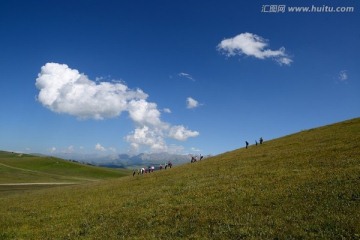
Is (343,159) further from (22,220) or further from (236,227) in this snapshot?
(22,220)

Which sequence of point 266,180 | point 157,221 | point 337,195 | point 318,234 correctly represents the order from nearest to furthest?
point 318,234 → point 337,195 → point 157,221 → point 266,180

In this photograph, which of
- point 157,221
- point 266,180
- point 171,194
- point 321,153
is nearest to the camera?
point 157,221

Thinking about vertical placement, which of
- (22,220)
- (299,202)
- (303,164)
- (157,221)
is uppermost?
(303,164)

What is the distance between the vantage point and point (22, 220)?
1326 inches

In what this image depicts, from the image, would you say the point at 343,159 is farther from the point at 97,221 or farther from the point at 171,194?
the point at 97,221

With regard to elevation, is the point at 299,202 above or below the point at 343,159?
below

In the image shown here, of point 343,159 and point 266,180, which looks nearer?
point 266,180

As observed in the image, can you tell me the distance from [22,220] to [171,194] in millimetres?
15058

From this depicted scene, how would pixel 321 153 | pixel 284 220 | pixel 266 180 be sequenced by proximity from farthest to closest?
pixel 321 153, pixel 266 180, pixel 284 220

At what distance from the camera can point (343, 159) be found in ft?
121

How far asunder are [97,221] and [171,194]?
9.56 meters

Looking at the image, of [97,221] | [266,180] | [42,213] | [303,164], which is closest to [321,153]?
[303,164]

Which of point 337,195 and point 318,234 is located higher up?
point 337,195

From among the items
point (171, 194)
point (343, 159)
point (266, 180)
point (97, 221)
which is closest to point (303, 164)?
point (343, 159)
